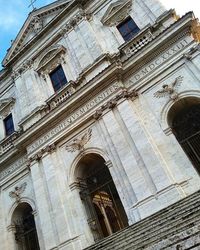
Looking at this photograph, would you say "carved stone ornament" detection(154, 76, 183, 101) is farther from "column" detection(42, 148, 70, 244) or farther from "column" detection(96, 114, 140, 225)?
"column" detection(42, 148, 70, 244)

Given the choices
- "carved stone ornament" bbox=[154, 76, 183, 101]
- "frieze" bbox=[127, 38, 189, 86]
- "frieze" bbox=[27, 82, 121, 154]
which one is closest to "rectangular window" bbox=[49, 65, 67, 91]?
"frieze" bbox=[27, 82, 121, 154]

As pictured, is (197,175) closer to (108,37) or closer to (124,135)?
(124,135)

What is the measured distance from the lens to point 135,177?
30.4 ft

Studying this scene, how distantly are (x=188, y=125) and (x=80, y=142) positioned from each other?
3872mm

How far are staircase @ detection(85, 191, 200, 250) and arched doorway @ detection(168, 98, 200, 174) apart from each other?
2823 mm

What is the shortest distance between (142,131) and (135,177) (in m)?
1.50

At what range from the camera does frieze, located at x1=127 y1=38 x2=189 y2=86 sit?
34.2 feet

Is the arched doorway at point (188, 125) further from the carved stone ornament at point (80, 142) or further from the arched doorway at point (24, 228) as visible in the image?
the arched doorway at point (24, 228)

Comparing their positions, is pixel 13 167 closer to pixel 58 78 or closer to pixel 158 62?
pixel 58 78

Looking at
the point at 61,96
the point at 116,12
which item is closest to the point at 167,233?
the point at 61,96

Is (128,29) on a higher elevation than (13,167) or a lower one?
higher

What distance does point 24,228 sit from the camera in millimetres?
12930

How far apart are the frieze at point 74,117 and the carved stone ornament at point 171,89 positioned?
1.59 meters

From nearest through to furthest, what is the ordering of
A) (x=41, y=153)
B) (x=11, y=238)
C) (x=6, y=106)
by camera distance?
(x=41, y=153) < (x=11, y=238) < (x=6, y=106)
